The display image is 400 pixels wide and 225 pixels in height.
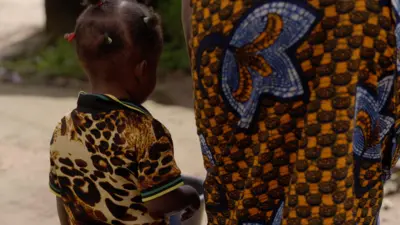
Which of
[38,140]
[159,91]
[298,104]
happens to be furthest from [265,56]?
[159,91]

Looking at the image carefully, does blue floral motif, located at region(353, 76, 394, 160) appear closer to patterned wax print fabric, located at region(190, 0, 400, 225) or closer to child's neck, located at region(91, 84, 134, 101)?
patterned wax print fabric, located at region(190, 0, 400, 225)

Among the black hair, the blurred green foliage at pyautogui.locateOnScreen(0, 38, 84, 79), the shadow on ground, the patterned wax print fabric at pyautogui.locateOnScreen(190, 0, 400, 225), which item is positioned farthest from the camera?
the blurred green foliage at pyautogui.locateOnScreen(0, 38, 84, 79)

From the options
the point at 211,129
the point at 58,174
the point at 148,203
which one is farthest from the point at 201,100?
the point at 58,174

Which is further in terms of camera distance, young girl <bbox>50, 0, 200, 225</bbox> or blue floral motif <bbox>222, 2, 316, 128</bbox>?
young girl <bbox>50, 0, 200, 225</bbox>

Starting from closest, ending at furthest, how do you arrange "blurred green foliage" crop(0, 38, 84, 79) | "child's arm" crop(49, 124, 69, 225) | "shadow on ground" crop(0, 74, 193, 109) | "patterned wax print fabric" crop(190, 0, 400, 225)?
"patterned wax print fabric" crop(190, 0, 400, 225) → "child's arm" crop(49, 124, 69, 225) → "shadow on ground" crop(0, 74, 193, 109) → "blurred green foliage" crop(0, 38, 84, 79)

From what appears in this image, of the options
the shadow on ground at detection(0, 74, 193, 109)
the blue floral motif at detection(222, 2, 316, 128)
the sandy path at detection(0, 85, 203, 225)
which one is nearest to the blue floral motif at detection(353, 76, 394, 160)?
the blue floral motif at detection(222, 2, 316, 128)

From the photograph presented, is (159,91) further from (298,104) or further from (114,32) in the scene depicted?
(298,104)

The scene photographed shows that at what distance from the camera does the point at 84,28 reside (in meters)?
1.67

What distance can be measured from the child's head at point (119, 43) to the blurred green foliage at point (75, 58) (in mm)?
4336

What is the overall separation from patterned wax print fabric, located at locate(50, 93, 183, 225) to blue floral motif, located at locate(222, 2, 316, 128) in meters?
0.33

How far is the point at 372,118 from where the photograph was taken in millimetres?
1397

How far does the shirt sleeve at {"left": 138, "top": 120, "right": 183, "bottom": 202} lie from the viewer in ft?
5.49

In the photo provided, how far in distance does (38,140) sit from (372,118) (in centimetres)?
301

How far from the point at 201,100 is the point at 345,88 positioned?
0.33 meters
